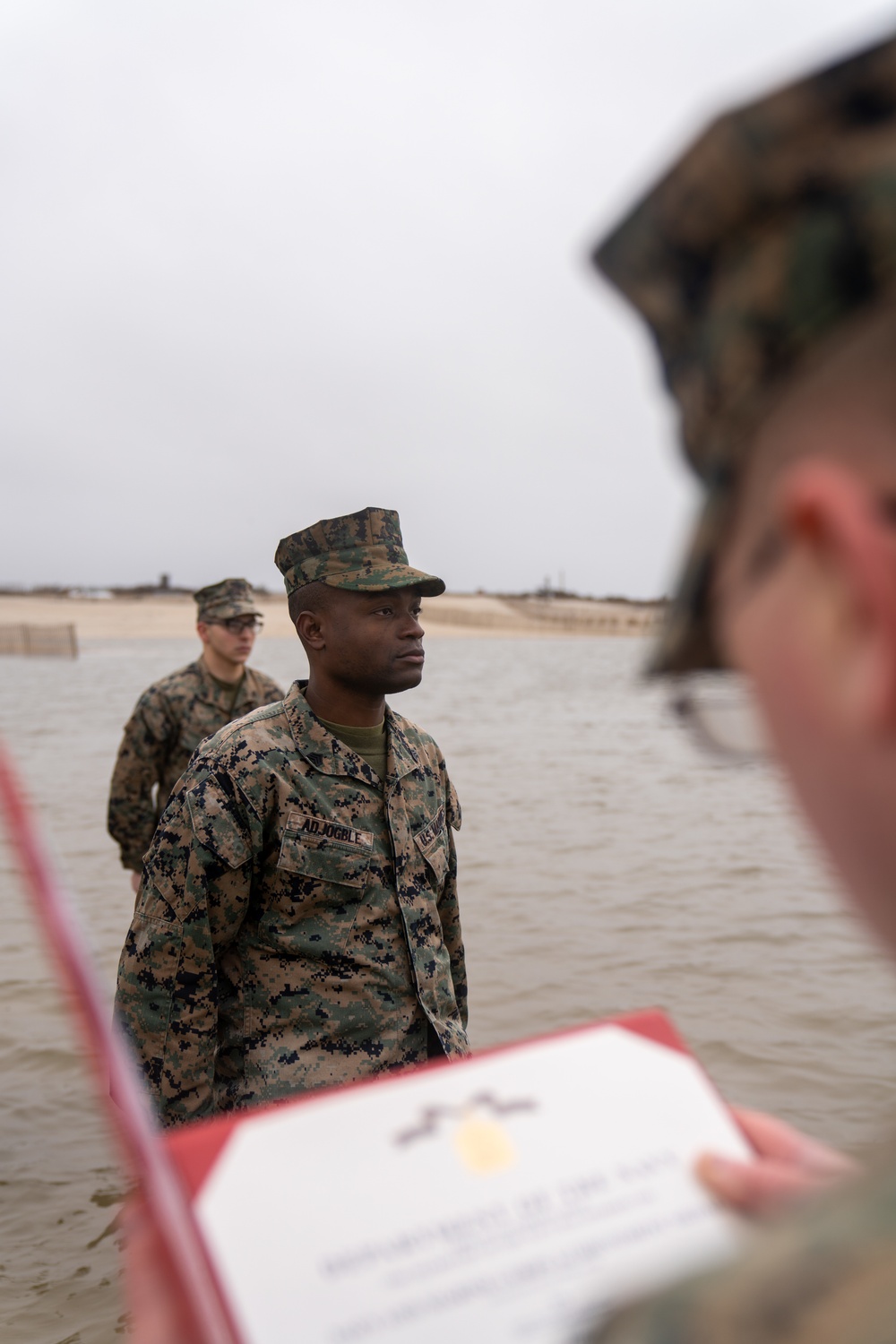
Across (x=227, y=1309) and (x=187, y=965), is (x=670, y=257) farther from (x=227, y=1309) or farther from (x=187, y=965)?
(x=187, y=965)

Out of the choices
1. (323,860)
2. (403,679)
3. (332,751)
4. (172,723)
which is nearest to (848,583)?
(323,860)

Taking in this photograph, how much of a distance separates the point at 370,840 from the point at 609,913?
5201 mm

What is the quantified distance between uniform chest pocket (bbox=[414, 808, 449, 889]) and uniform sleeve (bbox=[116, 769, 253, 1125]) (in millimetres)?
509

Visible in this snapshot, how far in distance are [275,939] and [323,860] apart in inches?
9.1

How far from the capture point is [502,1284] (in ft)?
2.71

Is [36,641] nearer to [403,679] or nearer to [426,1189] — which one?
[403,679]

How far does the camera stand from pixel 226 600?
5586mm

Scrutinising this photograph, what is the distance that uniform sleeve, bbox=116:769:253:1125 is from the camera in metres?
2.62

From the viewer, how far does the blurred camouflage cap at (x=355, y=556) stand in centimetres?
314

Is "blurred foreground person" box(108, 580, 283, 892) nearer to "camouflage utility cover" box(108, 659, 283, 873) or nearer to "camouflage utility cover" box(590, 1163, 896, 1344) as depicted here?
"camouflage utility cover" box(108, 659, 283, 873)

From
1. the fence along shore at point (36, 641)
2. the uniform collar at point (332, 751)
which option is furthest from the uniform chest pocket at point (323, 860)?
the fence along shore at point (36, 641)

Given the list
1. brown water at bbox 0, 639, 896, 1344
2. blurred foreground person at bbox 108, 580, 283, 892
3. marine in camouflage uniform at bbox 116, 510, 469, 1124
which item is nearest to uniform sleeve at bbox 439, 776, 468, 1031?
marine in camouflage uniform at bbox 116, 510, 469, 1124

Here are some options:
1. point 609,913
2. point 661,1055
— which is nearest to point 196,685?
point 609,913

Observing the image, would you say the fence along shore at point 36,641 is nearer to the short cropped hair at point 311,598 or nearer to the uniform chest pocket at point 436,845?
the short cropped hair at point 311,598
